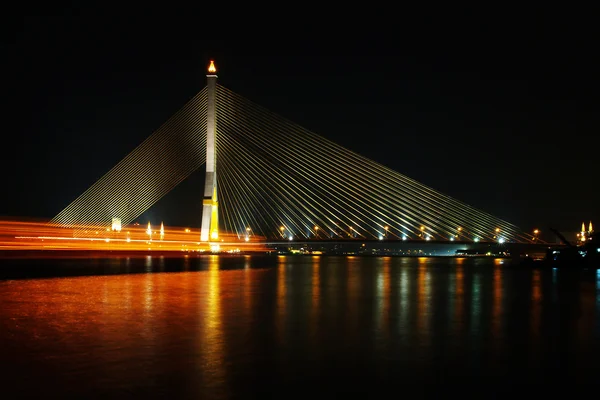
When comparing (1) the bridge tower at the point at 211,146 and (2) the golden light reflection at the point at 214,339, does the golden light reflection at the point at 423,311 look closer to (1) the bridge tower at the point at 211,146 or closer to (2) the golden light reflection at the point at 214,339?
(2) the golden light reflection at the point at 214,339

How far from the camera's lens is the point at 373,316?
396 inches

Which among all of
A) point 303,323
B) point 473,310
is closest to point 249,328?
point 303,323

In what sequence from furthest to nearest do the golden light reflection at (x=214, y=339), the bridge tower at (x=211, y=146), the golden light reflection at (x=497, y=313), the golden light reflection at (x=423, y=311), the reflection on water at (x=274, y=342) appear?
1. the bridge tower at (x=211, y=146)
2. the golden light reflection at (x=497, y=313)
3. the golden light reflection at (x=423, y=311)
4. the golden light reflection at (x=214, y=339)
5. the reflection on water at (x=274, y=342)

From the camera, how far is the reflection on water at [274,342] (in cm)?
548

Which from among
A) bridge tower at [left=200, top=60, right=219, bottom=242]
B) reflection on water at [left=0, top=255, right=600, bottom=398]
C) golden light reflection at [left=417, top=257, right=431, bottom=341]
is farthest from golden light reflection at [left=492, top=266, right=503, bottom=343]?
bridge tower at [left=200, top=60, right=219, bottom=242]

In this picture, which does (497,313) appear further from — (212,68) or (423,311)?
(212,68)

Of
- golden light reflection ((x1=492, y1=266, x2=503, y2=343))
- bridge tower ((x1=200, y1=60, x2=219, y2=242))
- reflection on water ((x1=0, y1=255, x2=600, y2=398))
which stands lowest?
golden light reflection ((x1=492, y1=266, x2=503, y2=343))

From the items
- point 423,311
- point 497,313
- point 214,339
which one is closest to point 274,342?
point 214,339

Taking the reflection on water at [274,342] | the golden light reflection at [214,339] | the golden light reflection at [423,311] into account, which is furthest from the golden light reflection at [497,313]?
the golden light reflection at [214,339]

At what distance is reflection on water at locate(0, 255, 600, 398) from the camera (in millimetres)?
5484

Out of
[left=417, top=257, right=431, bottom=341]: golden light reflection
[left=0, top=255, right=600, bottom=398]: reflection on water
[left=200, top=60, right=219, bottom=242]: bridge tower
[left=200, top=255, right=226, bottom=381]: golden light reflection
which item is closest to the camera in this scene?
[left=0, top=255, right=600, bottom=398]: reflection on water

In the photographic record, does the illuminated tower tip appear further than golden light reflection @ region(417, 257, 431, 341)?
Yes

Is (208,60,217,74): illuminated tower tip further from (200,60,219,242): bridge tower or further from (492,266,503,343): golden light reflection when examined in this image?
(492,266,503,343): golden light reflection

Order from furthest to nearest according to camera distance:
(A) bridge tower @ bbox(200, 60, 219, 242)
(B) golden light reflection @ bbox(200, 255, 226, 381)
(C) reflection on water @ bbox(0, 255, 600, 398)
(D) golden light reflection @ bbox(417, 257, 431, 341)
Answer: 1. (A) bridge tower @ bbox(200, 60, 219, 242)
2. (D) golden light reflection @ bbox(417, 257, 431, 341)
3. (B) golden light reflection @ bbox(200, 255, 226, 381)
4. (C) reflection on water @ bbox(0, 255, 600, 398)
